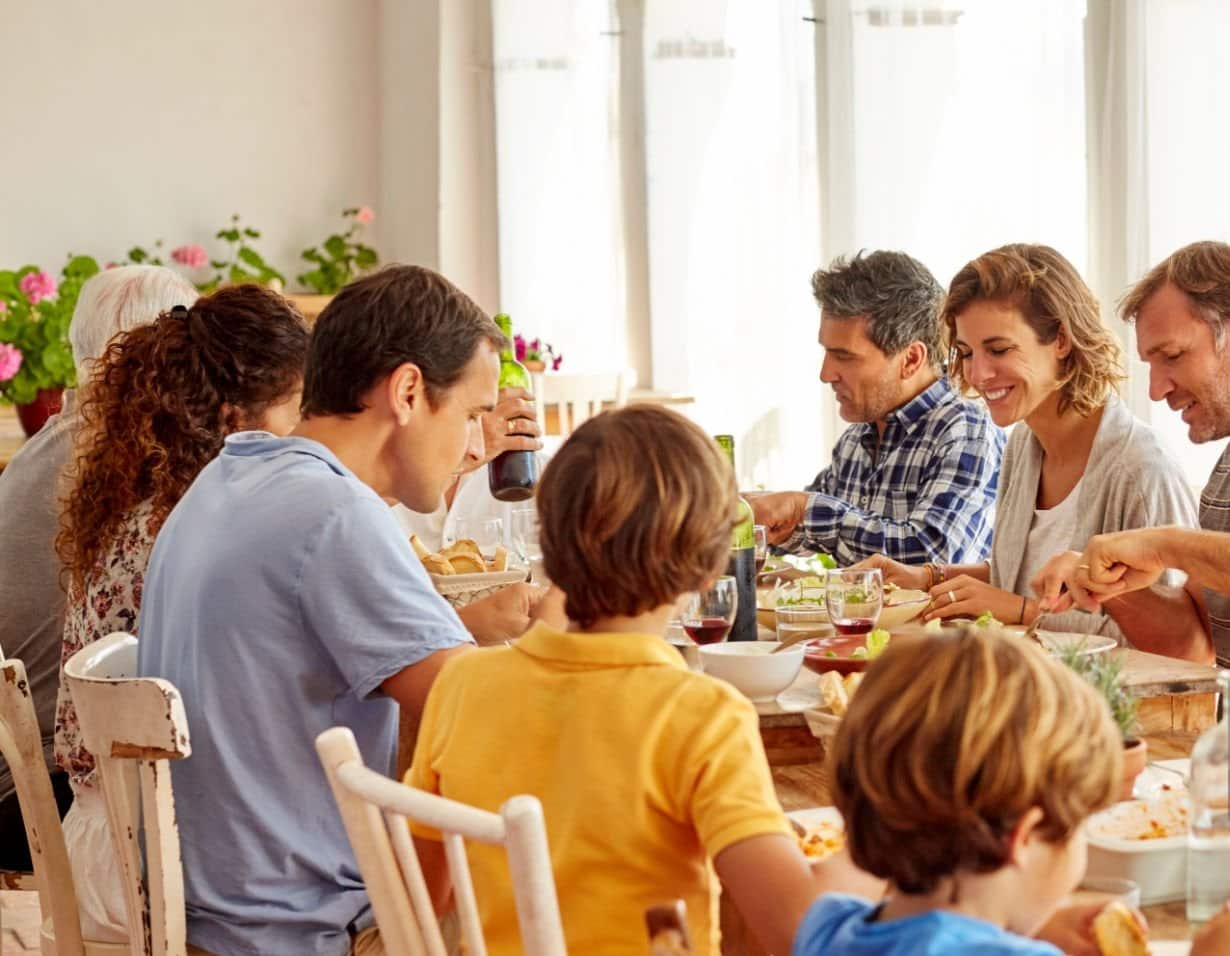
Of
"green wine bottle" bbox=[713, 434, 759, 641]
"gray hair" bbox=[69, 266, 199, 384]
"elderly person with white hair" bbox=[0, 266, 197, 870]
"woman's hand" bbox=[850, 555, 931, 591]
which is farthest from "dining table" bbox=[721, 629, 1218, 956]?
"gray hair" bbox=[69, 266, 199, 384]

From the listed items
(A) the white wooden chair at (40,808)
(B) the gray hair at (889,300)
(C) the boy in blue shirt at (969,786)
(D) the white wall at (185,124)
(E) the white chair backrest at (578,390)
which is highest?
(D) the white wall at (185,124)

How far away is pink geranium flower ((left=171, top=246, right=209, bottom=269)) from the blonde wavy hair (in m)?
3.73

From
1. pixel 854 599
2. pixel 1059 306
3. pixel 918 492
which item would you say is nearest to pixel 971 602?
pixel 854 599

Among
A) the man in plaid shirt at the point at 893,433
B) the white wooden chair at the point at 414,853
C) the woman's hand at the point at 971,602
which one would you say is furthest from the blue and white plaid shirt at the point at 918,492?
the white wooden chair at the point at 414,853

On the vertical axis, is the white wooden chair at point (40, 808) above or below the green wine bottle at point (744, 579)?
below

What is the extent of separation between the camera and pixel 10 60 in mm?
5703

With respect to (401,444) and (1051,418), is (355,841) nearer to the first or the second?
(401,444)

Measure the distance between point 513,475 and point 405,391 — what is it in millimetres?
832

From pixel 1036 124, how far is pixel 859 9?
0.59 metres

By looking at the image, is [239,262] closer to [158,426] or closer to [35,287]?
[35,287]

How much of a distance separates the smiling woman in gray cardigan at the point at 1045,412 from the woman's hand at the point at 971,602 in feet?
0.90

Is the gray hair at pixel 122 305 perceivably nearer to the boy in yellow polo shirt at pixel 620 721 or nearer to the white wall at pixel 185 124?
the boy in yellow polo shirt at pixel 620 721

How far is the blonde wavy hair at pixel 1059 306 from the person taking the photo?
2486 millimetres

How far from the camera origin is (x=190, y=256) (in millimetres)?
5703
